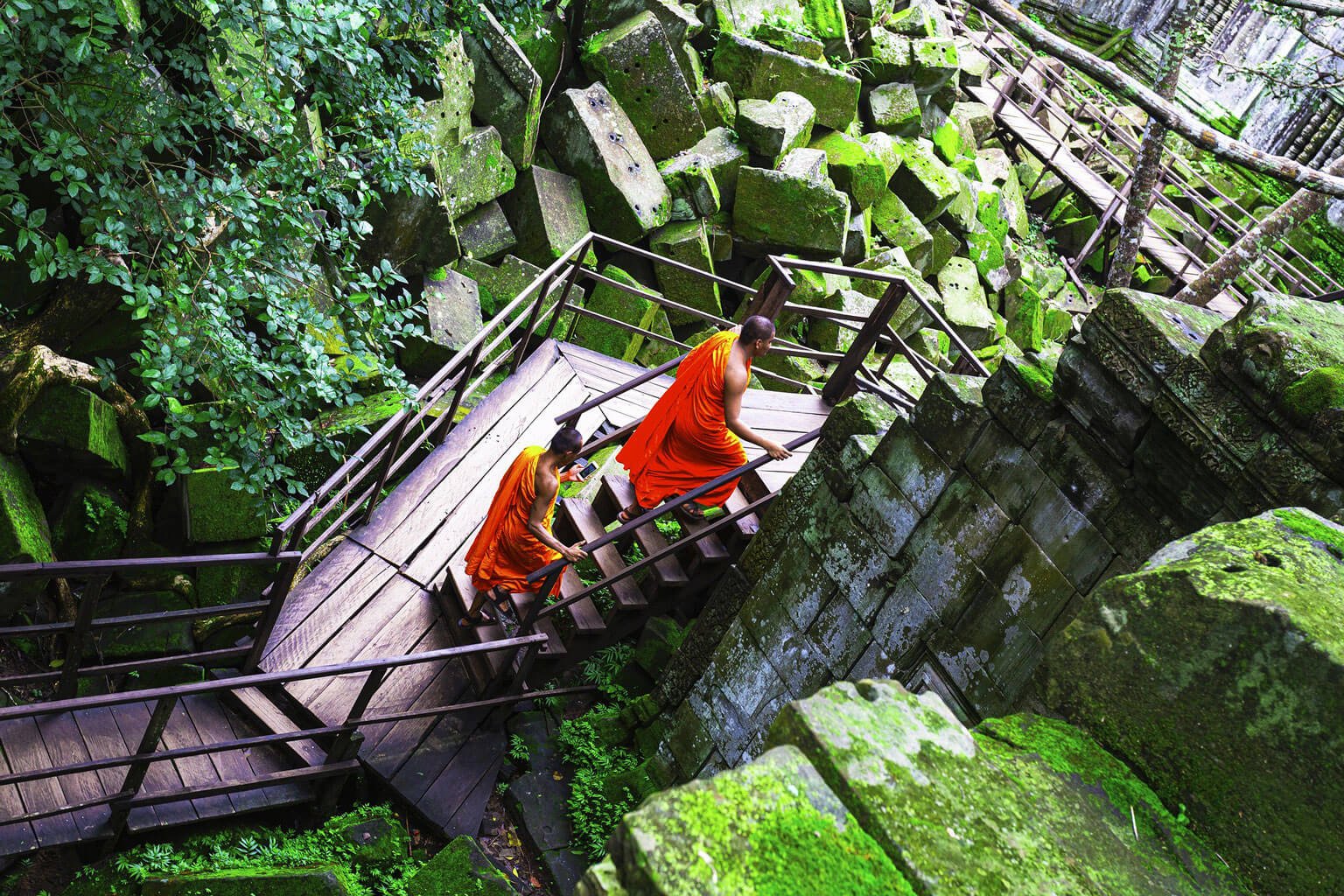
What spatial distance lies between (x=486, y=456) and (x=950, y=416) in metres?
3.62

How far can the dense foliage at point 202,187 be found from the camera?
4.23m

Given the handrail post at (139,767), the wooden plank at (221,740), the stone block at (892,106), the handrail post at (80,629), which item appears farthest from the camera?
the stone block at (892,106)

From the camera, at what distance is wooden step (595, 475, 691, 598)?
5523mm

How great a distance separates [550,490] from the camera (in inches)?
204

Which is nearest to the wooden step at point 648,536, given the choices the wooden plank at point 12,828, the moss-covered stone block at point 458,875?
the moss-covered stone block at point 458,875

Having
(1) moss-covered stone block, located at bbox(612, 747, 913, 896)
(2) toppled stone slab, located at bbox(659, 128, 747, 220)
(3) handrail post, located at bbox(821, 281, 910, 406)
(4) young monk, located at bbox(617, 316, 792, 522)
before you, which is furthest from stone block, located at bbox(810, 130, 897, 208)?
(1) moss-covered stone block, located at bbox(612, 747, 913, 896)

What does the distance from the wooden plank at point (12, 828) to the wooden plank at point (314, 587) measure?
126cm

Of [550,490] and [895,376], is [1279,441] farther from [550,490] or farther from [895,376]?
[895,376]

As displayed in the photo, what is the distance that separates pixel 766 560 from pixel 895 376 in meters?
5.69

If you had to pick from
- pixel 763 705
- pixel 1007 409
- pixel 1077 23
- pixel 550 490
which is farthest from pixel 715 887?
pixel 1077 23

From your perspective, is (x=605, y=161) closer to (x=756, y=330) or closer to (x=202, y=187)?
(x=756, y=330)

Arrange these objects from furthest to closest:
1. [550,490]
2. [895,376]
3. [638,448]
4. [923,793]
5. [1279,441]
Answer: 1. [895,376]
2. [638,448]
3. [550,490]
4. [1279,441]
5. [923,793]

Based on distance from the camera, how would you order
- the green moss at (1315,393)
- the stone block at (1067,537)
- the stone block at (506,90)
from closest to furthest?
the green moss at (1315,393) → the stone block at (1067,537) → the stone block at (506,90)

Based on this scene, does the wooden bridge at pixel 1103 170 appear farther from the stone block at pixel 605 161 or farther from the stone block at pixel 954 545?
the stone block at pixel 954 545
